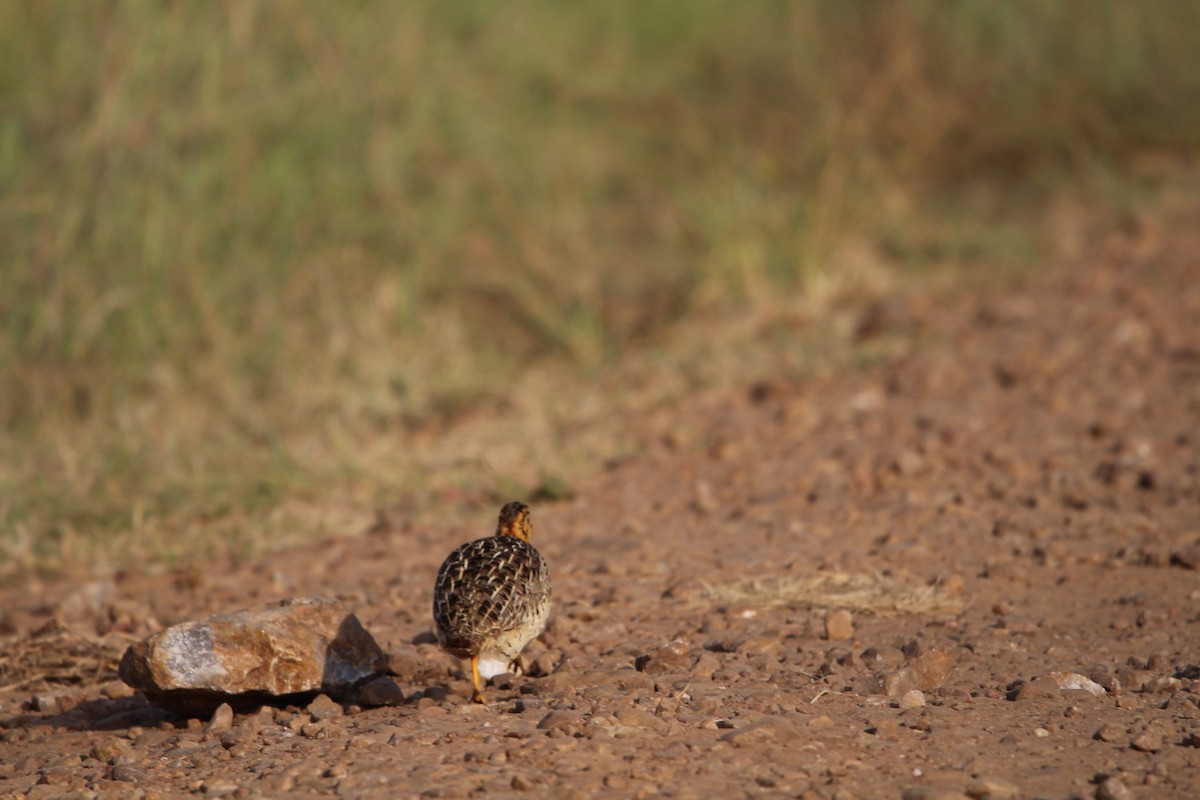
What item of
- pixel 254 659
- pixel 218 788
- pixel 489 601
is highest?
pixel 489 601

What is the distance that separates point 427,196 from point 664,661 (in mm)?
4761

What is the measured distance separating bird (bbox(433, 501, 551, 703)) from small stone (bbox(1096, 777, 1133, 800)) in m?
1.51

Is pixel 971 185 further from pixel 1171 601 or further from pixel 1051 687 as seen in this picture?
pixel 1051 687

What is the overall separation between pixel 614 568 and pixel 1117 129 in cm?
628

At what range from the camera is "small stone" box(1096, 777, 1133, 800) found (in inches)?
121

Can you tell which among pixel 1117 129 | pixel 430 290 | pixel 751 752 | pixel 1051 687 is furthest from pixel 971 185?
pixel 751 752

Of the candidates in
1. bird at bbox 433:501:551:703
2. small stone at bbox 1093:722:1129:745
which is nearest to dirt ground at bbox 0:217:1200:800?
small stone at bbox 1093:722:1129:745

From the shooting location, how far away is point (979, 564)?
501 cm

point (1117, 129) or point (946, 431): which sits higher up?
point (1117, 129)

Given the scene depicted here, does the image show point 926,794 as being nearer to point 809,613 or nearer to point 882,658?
point 882,658

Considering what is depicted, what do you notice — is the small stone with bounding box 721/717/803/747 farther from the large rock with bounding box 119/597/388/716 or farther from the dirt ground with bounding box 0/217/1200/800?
the large rock with bounding box 119/597/388/716

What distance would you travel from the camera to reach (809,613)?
4.59 m

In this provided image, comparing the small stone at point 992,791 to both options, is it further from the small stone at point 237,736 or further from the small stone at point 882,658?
the small stone at point 237,736

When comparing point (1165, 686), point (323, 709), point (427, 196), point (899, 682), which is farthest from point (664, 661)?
point (427, 196)
